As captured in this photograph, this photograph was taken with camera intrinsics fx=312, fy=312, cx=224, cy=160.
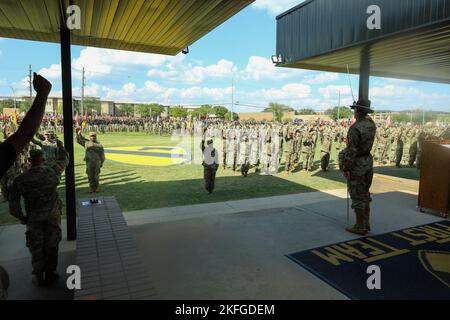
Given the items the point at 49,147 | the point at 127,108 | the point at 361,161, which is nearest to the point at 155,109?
the point at 127,108

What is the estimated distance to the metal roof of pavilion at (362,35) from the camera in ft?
19.1

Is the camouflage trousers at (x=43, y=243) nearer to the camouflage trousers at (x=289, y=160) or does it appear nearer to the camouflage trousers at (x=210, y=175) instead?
the camouflage trousers at (x=210, y=175)

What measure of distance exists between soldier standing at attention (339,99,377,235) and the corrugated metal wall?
2.21 m

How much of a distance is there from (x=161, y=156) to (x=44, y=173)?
12671 millimetres

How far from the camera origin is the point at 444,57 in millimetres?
8750

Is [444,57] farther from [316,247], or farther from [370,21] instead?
[316,247]

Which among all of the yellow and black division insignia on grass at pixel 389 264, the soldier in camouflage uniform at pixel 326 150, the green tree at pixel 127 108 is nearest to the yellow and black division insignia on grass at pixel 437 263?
the yellow and black division insignia on grass at pixel 389 264

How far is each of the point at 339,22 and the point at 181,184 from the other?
20.0 feet

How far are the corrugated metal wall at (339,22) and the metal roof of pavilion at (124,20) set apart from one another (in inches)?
147

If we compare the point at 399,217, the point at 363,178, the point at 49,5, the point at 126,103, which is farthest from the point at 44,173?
the point at 126,103

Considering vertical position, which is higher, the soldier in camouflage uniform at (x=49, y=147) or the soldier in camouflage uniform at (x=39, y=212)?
the soldier in camouflage uniform at (x=49, y=147)

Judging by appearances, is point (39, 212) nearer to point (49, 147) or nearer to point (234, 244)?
point (234, 244)

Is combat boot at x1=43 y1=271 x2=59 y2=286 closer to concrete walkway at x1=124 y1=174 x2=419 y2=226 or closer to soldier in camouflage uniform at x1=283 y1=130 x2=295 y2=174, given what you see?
concrete walkway at x1=124 y1=174 x2=419 y2=226

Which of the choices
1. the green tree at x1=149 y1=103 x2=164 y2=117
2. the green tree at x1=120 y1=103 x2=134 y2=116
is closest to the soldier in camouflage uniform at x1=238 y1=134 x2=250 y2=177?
Answer: the green tree at x1=149 y1=103 x2=164 y2=117
